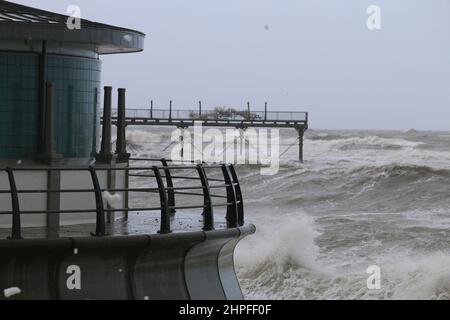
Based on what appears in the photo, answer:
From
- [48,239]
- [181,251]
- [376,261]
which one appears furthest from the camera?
[376,261]

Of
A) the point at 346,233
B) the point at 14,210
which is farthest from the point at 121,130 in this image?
the point at 346,233

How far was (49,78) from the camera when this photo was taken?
815cm

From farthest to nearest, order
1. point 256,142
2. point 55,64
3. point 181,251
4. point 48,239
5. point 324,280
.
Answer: point 256,142, point 324,280, point 55,64, point 181,251, point 48,239

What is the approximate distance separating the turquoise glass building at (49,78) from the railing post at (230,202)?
1.27 metres

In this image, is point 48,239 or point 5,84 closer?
point 48,239

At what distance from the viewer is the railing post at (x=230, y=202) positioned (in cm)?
809

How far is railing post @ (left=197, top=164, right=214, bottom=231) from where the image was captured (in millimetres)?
7602

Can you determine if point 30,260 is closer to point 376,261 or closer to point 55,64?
point 55,64

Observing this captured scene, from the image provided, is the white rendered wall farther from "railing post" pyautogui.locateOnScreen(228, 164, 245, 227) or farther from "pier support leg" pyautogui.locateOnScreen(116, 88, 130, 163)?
"railing post" pyautogui.locateOnScreen(228, 164, 245, 227)

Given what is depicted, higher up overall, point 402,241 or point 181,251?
point 181,251

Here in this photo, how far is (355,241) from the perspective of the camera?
23359 millimetres

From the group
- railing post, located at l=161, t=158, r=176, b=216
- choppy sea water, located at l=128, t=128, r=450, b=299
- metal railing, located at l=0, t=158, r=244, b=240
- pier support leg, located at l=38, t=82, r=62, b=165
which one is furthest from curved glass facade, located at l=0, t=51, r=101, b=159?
choppy sea water, located at l=128, t=128, r=450, b=299

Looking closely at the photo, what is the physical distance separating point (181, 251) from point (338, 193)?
99.6ft

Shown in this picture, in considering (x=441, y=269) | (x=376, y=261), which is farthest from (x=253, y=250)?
(x=441, y=269)
